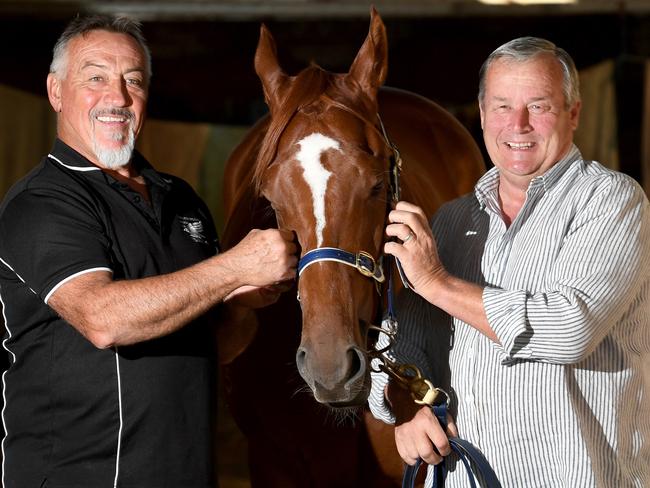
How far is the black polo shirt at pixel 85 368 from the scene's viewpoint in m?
1.98

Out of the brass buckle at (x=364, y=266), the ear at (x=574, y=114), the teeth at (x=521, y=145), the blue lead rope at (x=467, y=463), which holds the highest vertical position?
the ear at (x=574, y=114)

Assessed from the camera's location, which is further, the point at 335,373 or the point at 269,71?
the point at 269,71

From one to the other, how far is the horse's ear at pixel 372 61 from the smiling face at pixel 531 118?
0.41m

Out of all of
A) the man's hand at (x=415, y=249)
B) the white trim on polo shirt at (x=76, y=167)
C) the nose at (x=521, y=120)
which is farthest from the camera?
the white trim on polo shirt at (x=76, y=167)

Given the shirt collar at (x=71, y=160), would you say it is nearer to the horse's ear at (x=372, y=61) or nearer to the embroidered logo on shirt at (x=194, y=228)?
the embroidered logo on shirt at (x=194, y=228)

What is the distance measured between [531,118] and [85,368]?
1181 millimetres

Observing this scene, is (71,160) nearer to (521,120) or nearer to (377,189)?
(377,189)

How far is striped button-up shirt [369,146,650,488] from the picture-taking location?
5.86 ft

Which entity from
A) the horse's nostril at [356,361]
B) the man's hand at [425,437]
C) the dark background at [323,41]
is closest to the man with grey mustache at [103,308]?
the horse's nostril at [356,361]

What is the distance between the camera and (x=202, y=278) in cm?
194

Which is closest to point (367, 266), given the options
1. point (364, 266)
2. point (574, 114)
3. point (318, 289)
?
point (364, 266)

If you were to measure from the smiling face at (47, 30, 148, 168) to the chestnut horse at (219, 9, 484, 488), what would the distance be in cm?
36

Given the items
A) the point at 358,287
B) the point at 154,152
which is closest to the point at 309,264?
the point at 358,287

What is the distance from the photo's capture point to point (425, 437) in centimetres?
196
